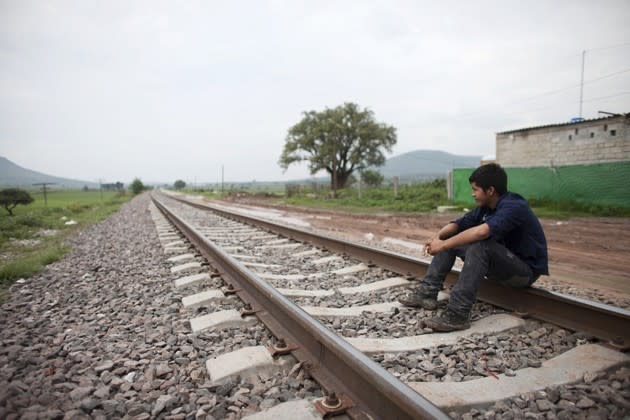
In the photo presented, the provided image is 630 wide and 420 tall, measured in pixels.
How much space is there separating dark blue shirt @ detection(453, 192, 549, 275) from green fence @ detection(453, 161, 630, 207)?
1054 centimetres

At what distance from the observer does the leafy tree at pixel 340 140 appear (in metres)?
37.1

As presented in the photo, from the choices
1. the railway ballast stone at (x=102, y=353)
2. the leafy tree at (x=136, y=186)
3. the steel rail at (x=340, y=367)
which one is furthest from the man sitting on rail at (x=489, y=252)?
the leafy tree at (x=136, y=186)

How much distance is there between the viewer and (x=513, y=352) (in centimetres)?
216

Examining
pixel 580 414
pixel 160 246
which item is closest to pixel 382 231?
pixel 160 246

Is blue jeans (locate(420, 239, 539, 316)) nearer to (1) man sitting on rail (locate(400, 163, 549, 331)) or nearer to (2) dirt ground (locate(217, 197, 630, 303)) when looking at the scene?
(1) man sitting on rail (locate(400, 163, 549, 331))

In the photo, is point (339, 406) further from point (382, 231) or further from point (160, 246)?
point (382, 231)

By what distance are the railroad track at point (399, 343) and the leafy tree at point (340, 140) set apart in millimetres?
33331

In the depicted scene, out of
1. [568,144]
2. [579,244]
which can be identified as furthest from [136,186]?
[579,244]

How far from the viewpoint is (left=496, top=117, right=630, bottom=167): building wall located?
13.5 meters

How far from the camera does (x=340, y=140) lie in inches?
1481

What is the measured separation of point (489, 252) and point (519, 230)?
1.32 feet

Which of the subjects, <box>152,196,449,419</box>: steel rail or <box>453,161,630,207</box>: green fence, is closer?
<box>152,196,449,419</box>: steel rail

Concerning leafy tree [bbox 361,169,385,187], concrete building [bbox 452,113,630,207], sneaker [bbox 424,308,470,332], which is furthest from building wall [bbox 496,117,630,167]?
leafy tree [bbox 361,169,385,187]

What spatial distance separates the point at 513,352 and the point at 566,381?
334 millimetres
